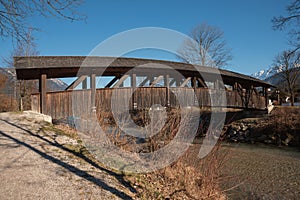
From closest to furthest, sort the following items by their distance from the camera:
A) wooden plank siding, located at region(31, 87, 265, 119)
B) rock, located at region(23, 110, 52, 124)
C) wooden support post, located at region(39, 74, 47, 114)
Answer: rock, located at region(23, 110, 52, 124) → wooden support post, located at region(39, 74, 47, 114) → wooden plank siding, located at region(31, 87, 265, 119)

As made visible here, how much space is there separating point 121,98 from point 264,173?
6.74 metres

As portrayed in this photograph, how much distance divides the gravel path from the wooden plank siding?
3.86 meters

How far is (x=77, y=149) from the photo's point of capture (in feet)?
17.9

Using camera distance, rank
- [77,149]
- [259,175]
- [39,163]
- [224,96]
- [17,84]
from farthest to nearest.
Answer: [17,84]
[224,96]
[259,175]
[77,149]
[39,163]

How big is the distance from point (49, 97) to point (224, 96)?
1005 centimetres

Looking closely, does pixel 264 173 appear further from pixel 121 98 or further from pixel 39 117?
pixel 39 117

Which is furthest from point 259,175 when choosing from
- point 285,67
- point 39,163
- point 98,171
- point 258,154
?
point 285,67

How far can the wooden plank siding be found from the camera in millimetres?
9375

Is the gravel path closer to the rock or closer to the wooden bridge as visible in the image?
the wooden bridge

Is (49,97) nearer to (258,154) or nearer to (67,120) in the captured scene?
(67,120)

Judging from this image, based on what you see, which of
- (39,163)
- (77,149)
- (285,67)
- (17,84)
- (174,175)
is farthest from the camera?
(285,67)

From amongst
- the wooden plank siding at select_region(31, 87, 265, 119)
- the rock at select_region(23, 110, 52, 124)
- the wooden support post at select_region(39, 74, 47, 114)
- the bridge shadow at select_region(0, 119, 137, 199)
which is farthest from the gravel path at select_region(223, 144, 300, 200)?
the wooden support post at select_region(39, 74, 47, 114)

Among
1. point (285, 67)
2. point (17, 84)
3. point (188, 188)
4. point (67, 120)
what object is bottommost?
point (188, 188)

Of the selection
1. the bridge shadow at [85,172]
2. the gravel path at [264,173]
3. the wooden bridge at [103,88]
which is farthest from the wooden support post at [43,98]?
the gravel path at [264,173]
